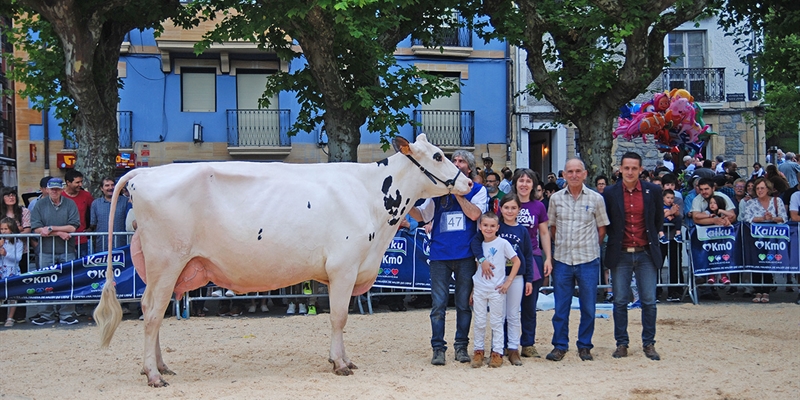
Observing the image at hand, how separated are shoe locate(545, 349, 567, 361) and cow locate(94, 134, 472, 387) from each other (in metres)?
1.89

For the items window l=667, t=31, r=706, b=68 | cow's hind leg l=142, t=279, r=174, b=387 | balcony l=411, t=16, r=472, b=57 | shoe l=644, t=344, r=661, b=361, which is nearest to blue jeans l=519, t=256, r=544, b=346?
shoe l=644, t=344, r=661, b=361

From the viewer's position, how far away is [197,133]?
26.0 m

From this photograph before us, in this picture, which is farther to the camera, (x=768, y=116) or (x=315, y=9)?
(x=768, y=116)

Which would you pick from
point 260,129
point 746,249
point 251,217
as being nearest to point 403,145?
point 251,217

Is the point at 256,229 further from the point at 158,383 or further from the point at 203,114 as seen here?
the point at 203,114

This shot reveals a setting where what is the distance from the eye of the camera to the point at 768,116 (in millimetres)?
26609

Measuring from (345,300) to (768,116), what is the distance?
22927 mm

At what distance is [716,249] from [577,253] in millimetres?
5268

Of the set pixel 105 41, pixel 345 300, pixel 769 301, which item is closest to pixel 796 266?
pixel 769 301

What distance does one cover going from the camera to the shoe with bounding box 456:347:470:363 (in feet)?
26.8

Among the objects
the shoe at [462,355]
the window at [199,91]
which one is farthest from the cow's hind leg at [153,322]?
the window at [199,91]

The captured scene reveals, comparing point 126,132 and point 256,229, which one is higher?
point 126,132

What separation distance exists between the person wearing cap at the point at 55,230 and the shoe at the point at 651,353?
7.56 metres

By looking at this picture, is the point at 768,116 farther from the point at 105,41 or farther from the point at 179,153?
the point at 105,41
